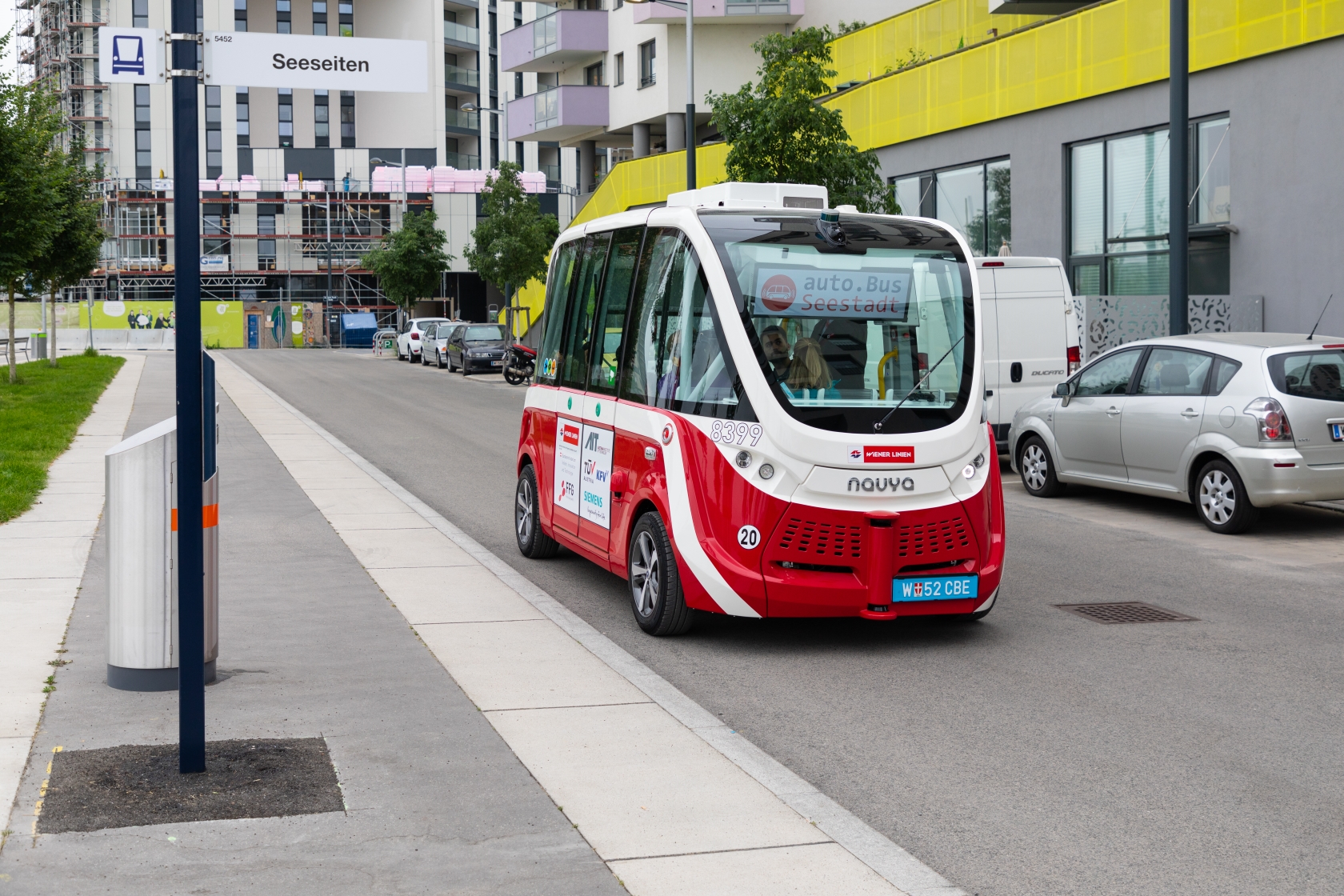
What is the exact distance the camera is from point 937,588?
809 centimetres

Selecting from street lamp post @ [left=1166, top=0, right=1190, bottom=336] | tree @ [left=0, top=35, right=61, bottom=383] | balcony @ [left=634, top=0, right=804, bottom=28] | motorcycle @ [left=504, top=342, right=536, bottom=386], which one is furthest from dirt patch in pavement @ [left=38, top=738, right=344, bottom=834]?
balcony @ [left=634, top=0, right=804, bottom=28]

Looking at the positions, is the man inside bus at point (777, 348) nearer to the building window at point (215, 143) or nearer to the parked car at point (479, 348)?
the parked car at point (479, 348)

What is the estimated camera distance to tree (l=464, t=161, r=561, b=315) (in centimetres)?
4841

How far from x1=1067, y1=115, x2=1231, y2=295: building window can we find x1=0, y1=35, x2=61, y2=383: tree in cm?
1690

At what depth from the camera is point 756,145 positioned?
24.3 metres

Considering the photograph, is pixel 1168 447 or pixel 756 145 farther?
pixel 756 145

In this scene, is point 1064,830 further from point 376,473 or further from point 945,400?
point 376,473

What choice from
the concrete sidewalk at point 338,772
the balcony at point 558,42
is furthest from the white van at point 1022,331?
the balcony at point 558,42

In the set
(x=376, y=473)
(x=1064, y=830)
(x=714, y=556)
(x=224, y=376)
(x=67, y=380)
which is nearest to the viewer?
(x=1064, y=830)

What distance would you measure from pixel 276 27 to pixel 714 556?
85554 mm

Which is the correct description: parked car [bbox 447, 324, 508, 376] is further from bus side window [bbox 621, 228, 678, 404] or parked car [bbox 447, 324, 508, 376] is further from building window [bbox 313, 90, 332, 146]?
building window [bbox 313, 90, 332, 146]

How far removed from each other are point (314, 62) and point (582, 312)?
4.45 metres

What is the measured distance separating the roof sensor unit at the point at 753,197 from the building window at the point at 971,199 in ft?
56.1

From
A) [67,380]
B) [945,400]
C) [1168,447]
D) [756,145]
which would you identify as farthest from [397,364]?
[945,400]
